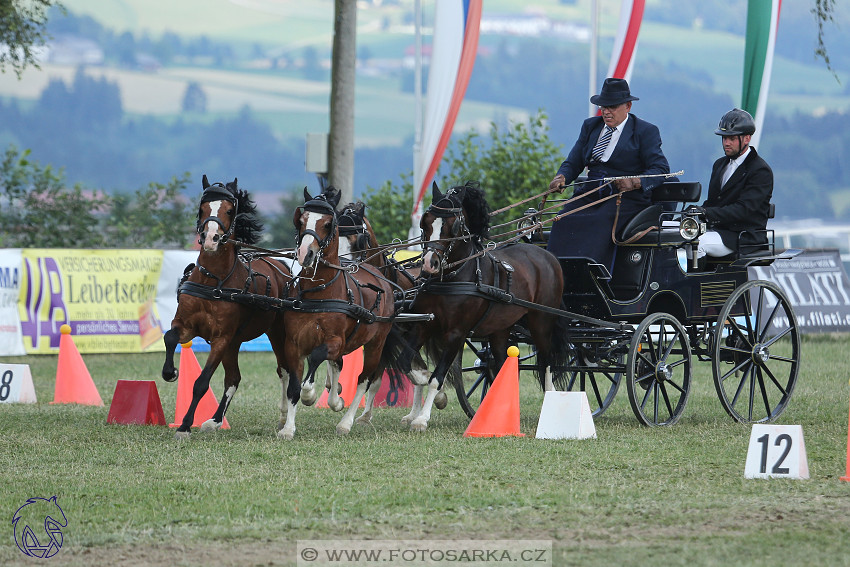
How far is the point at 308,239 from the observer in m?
8.33

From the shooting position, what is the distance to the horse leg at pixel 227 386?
8938mm

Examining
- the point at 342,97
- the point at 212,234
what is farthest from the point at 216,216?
the point at 342,97

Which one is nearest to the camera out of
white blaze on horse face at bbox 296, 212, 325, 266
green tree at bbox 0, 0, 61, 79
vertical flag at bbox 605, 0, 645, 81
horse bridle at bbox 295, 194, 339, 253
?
white blaze on horse face at bbox 296, 212, 325, 266

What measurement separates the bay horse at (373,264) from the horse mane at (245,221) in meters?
0.84

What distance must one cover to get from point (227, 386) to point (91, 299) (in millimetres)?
8211

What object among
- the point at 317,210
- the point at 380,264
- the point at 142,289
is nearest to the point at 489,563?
the point at 317,210

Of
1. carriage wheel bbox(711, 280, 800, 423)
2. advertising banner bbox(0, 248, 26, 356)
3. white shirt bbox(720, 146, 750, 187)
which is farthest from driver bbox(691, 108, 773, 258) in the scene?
advertising banner bbox(0, 248, 26, 356)

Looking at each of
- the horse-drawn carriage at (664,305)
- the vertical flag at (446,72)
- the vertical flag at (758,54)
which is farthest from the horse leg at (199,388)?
the vertical flag at (446,72)

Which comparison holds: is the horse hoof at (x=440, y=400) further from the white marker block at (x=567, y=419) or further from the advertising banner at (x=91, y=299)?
the advertising banner at (x=91, y=299)

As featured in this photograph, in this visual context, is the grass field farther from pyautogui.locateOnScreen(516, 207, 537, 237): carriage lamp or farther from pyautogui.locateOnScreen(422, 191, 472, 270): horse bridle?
pyautogui.locateOnScreen(516, 207, 537, 237): carriage lamp

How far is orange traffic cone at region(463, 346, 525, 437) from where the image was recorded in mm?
8734

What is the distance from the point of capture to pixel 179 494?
6441mm

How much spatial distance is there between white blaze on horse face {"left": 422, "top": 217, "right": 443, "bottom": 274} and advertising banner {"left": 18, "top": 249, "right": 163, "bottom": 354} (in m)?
8.96

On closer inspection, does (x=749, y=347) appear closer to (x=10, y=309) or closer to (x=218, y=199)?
(x=218, y=199)
